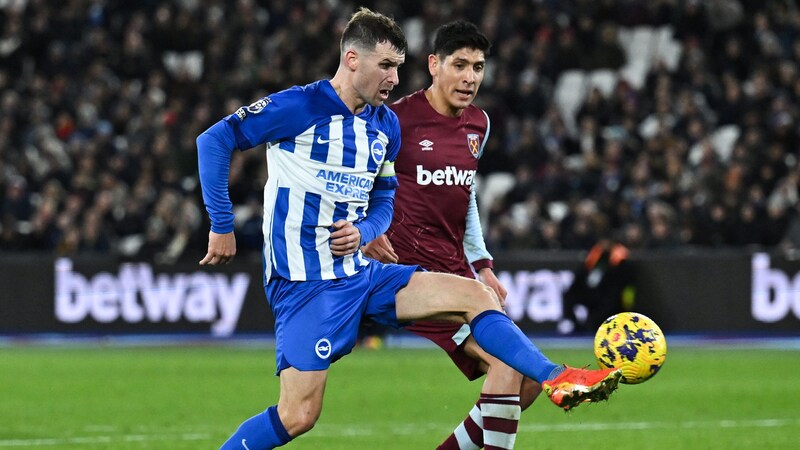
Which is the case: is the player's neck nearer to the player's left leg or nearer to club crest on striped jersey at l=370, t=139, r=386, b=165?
club crest on striped jersey at l=370, t=139, r=386, b=165

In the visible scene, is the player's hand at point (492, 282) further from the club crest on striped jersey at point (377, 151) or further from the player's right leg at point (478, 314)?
the club crest on striped jersey at point (377, 151)

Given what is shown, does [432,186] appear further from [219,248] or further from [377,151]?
[219,248]

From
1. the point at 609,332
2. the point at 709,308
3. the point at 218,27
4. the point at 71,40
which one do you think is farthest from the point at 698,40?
the point at 609,332

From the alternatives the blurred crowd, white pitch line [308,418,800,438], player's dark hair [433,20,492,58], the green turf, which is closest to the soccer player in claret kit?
player's dark hair [433,20,492,58]

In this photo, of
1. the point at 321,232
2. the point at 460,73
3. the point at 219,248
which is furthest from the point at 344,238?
the point at 460,73

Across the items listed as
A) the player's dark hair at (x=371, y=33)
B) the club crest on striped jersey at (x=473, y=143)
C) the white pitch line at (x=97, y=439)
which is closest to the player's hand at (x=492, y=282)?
the club crest on striped jersey at (x=473, y=143)

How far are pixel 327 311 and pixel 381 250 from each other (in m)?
0.79

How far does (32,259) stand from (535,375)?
13.2m

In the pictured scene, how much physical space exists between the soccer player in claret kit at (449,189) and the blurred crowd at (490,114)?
35.9ft

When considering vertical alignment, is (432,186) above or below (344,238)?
above

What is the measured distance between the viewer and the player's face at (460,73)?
734 centimetres

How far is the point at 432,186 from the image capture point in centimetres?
755

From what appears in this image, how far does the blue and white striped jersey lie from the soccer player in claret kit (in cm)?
67

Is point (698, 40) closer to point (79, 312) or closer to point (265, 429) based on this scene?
point (79, 312)
